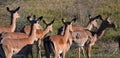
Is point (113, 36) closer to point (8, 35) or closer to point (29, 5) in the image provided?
point (8, 35)

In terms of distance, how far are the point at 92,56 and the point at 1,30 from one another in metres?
3.54

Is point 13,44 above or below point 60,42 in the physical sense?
above

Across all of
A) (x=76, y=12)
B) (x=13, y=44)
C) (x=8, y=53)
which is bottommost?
(x=76, y=12)

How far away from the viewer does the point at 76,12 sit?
29.0 m

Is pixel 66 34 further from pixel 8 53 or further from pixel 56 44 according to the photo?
pixel 8 53

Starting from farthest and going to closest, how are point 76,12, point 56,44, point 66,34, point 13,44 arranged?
point 76,12 < point 66,34 < point 56,44 < point 13,44

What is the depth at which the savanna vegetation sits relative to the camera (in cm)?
2000

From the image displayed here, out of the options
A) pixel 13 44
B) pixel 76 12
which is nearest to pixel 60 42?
pixel 13 44

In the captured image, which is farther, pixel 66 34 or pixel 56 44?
pixel 66 34

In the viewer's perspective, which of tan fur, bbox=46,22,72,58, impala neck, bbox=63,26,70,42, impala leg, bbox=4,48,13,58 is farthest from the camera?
impala neck, bbox=63,26,70,42

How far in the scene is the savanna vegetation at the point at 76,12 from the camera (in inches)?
787

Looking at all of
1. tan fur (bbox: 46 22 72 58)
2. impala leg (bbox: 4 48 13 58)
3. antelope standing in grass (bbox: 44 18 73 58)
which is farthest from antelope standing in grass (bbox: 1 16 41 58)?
tan fur (bbox: 46 22 72 58)

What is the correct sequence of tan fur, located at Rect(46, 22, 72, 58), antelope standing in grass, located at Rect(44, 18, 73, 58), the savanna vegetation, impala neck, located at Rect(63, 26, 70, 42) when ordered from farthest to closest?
the savanna vegetation → impala neck, located at Rect(63, 26, 70, 42) → tan fur, located at Rect(46, 22, 72, 58) → antelope standing in grass, located at Rect(44, 18, 73, 58)

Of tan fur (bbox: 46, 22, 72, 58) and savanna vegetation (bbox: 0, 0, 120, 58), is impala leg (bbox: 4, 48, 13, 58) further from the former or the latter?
savanna vegetation (bbox: 0, 0, 120, 58)
